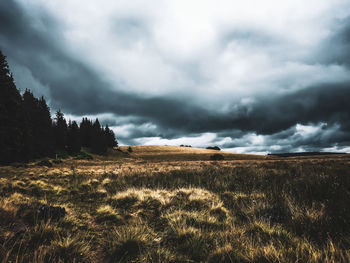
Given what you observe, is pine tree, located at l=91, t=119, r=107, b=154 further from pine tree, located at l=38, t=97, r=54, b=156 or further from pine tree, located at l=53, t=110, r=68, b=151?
pine tree, located at l=38, t=97, r=54, b=156

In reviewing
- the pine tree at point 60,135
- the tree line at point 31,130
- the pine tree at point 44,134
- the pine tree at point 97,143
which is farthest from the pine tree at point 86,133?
the pine tree at point 44,134

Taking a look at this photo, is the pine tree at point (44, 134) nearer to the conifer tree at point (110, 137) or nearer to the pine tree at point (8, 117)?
the pine tree at point (8, 117)

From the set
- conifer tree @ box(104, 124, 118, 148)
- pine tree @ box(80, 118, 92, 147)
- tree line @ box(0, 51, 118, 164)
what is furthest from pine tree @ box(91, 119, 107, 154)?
conifer tree @ box(104, 124, 118, 148)

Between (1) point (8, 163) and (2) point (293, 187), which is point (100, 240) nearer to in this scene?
(2) point (293, 187)

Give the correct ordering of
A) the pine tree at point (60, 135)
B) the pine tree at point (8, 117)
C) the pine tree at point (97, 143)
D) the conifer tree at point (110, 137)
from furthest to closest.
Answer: the conifer tree at point (110, 137), the pine tree at point (97, 143), the pine tree at point (60, 135), the pine tree at point (8, 117)

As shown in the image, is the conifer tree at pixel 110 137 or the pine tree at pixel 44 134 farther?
the conifer tree at pixel 110 137

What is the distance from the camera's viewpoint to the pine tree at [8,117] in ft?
77.0

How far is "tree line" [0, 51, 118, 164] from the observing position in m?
24.3

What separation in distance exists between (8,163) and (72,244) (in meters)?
33.2

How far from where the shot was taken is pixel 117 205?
208 inches

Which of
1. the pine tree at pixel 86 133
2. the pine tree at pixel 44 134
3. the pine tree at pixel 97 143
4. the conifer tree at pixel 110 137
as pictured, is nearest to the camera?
the pine tree at pixel 44 134

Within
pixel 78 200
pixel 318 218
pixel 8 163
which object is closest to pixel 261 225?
pixel 318 218

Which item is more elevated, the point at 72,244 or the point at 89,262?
the point at 72,244

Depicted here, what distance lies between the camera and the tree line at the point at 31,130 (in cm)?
2427
